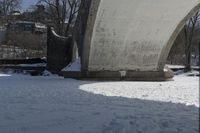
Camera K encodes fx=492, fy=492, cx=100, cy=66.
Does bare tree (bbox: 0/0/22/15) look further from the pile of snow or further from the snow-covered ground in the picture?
the snow-covered ground

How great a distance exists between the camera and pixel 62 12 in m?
48.5

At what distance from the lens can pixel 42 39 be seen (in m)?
61.2

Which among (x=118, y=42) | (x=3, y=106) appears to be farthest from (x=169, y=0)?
(x=3, y=106)

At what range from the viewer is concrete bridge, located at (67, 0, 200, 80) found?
2178 centimetres

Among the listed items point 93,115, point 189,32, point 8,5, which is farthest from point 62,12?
point 93,115

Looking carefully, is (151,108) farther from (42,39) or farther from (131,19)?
(42,39)

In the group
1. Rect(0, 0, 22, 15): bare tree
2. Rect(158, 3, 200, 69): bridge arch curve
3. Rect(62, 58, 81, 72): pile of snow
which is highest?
Rect(0, 0, 22, 15): bare tree

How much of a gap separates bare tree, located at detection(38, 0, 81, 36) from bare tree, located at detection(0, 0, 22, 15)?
5810mm

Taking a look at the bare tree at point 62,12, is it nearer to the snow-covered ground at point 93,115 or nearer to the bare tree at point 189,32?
the bare tree at point 189,32

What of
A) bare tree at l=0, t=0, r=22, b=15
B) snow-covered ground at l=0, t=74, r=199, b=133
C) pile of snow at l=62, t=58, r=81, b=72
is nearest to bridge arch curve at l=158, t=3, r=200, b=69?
pile of snow at l=62, t=58, r=81, b=72

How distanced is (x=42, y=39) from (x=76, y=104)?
164 ft

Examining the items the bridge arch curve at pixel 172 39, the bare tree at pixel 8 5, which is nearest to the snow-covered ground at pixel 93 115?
the bridge arch curve at pixel 172 39

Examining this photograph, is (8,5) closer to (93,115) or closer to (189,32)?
(189,32)

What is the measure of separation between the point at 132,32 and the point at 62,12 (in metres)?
25.2
